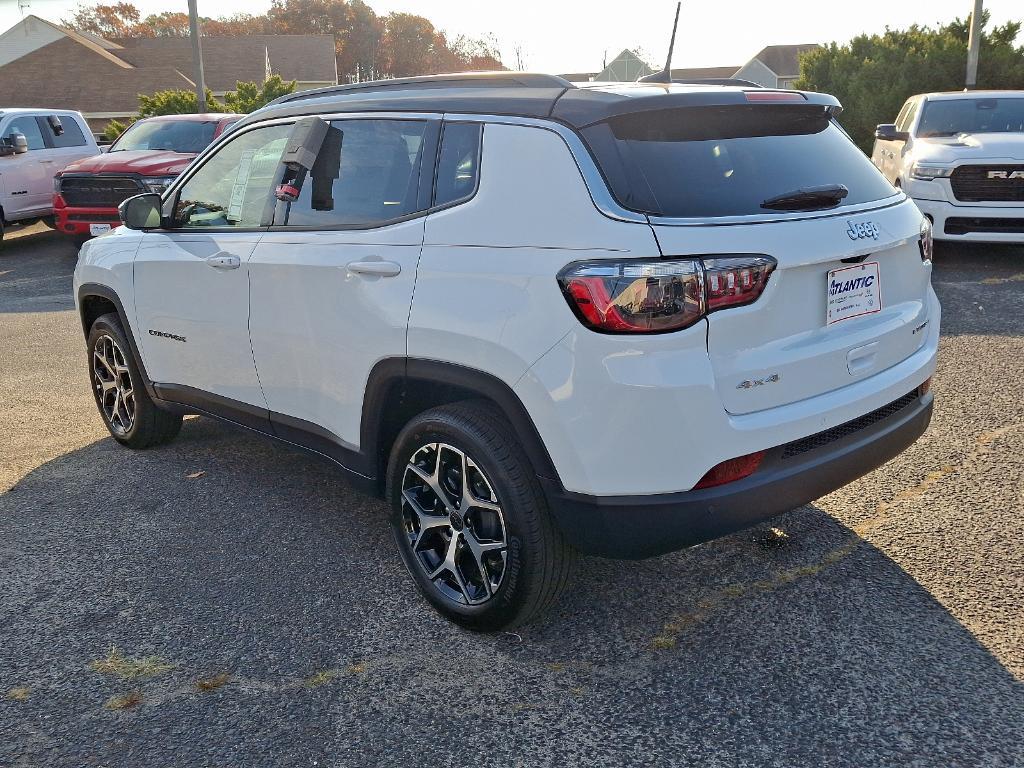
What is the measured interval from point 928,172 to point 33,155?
1272 centimetres

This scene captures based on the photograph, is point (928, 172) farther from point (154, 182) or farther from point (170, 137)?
point (170, 137)

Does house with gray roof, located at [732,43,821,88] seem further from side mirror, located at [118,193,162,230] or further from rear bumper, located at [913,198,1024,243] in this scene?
side mirror, located at [118,193,162,230]

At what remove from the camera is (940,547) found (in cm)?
373

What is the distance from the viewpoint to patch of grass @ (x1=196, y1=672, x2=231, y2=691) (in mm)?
3047

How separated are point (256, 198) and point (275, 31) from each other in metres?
86.5

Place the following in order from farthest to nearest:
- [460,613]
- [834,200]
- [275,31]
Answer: [275,31] < [460,613] < [834,200]

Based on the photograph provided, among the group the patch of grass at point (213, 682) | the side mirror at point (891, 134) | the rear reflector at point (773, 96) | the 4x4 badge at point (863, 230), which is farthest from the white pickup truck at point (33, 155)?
the 4x4 badge at point (863, 230)

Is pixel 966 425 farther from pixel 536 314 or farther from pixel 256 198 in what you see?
pixel 256 198

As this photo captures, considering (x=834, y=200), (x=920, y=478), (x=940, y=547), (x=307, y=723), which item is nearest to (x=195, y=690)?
(x=307, y=723)

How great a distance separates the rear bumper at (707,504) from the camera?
2.74 metres

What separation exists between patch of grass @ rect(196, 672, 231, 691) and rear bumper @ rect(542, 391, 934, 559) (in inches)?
48.6

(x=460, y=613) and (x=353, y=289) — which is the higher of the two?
(x=353, y=289)

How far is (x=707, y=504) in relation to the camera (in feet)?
8.98

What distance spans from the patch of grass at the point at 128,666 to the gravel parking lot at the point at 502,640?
1 centimetres
